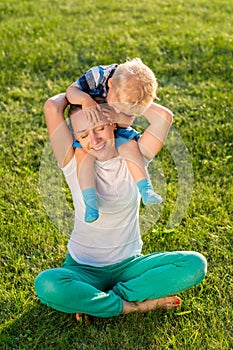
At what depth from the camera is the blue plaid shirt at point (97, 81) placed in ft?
9.44

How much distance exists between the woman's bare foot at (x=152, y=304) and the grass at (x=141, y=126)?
0.11 ft

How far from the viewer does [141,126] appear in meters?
3.04

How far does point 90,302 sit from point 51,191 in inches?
25.5

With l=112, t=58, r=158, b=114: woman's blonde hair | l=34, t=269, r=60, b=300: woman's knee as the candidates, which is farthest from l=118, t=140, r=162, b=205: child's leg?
l=34, t=269, r=60, b=300: woman's knee

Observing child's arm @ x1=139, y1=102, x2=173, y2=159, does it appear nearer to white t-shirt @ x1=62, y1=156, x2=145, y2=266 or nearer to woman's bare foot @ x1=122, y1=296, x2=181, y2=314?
white t-shirt @ x1=62, y1=156, x2=145, y2=266

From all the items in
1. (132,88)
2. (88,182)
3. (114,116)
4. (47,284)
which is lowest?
(47,284)

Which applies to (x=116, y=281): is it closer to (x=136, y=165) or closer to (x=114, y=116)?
(x=136, y=165)

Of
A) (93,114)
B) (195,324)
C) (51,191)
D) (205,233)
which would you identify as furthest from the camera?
(205,233)

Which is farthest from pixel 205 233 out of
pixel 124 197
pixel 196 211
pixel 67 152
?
pixel 67 152

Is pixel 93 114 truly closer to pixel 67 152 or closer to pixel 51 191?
pixel 67 152

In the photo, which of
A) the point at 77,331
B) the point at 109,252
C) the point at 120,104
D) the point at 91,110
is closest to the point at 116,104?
the point at 120,104

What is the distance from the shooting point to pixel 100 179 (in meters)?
3.02

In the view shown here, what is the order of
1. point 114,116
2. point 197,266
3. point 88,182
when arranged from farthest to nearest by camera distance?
point 197,266
point 88,182
point 114,116

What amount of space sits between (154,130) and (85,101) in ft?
1.07
